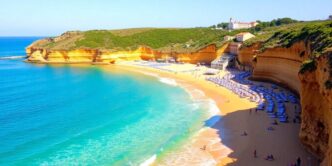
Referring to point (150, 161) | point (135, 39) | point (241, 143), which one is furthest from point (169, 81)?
point (135, 39)

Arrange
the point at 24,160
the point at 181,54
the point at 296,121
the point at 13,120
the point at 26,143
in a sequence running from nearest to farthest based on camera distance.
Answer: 1. the point at 24,160
2. the point at 26,143
3. the point at 296,121
4. the point at 13,120
5. the point at 181,54

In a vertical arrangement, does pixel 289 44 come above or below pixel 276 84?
above

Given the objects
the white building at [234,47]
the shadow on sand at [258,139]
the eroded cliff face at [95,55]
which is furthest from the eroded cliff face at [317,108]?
the eroded cliff face at [95,55]

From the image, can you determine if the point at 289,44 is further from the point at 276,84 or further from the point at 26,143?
the point at 26,143

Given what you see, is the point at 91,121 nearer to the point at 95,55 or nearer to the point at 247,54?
the point at 247,54

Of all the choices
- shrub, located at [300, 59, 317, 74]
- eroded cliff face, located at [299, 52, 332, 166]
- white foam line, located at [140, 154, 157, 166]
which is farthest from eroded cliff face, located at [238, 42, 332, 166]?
white foam line, located at [140, 154, 157, 166]

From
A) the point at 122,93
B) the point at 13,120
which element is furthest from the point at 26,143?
the point at 122,93

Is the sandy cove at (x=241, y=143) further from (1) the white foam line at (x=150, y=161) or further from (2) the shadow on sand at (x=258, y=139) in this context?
(1) the white foam line at (x=150, y=161)
